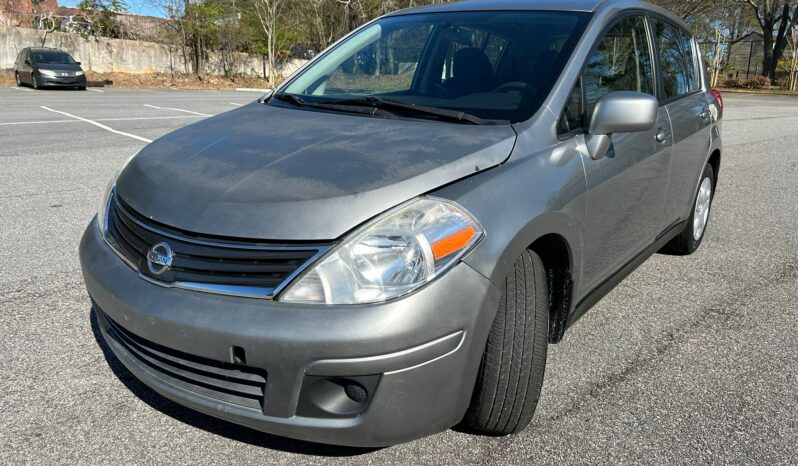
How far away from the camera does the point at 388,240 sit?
80.2 inches

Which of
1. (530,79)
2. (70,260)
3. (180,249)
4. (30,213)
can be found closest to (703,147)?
(530,79)

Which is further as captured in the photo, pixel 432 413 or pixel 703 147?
pixel 703 147

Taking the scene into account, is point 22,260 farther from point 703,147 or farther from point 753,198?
point 753,198

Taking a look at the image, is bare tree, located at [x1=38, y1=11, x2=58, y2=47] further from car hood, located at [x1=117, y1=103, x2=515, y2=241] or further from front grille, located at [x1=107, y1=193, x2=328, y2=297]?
front grille, located at [x1=107, y1=193, x2=328, y2=297]

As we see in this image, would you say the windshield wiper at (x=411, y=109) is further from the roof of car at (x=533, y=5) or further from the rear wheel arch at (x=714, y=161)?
the rear wheel arch at (x=714, y=161)

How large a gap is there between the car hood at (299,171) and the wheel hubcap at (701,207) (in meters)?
2.77

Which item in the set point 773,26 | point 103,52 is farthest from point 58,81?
point 773,26

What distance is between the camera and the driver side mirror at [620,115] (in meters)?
2.75

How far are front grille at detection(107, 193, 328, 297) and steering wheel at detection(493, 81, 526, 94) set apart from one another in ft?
4.38

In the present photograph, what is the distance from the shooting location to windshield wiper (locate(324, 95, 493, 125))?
273 centimetres

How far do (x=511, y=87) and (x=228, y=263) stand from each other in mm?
1547

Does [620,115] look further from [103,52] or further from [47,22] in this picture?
[47,22]

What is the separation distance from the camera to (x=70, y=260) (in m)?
Result: 4.28

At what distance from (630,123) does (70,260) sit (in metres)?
3.54
